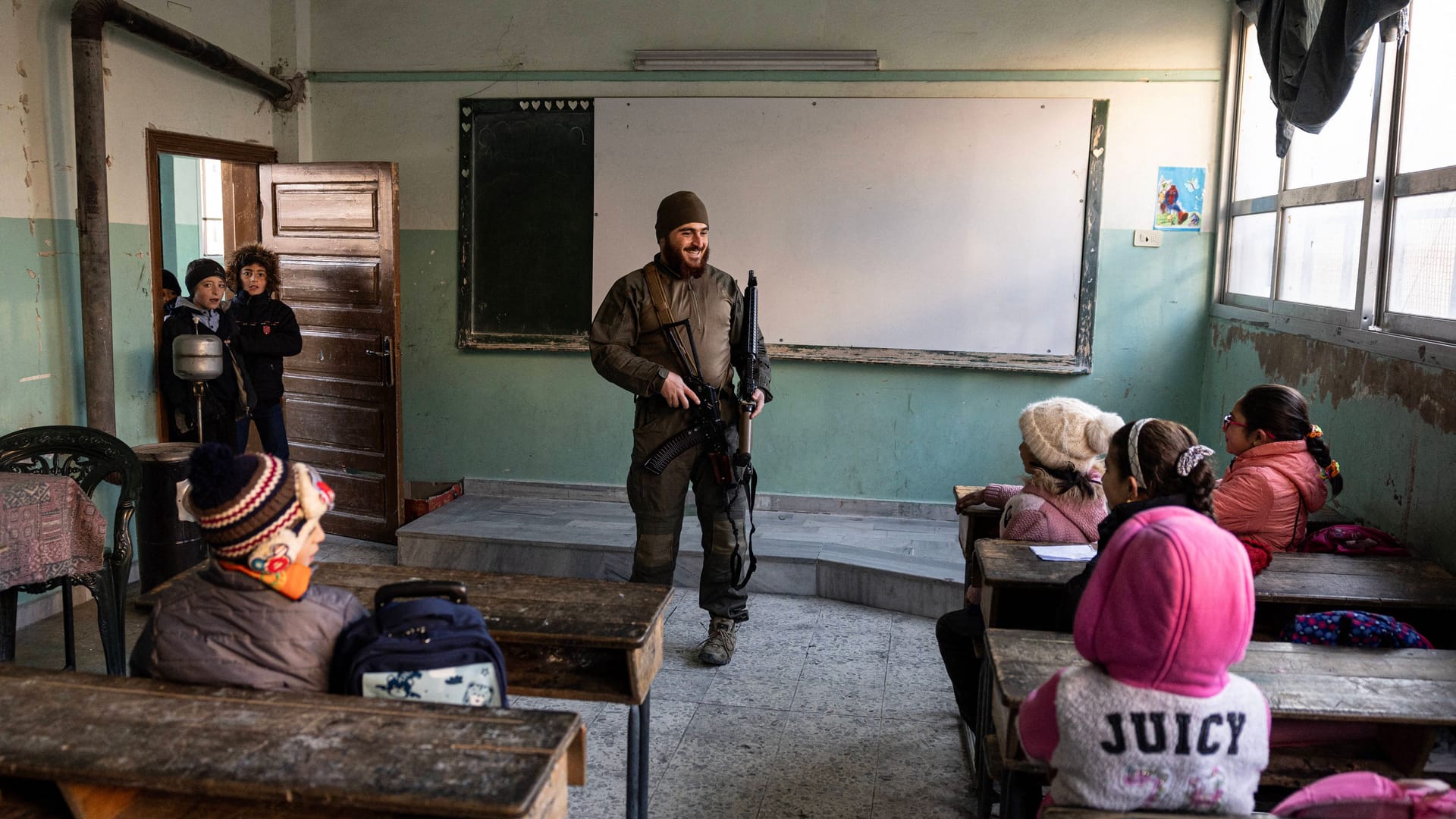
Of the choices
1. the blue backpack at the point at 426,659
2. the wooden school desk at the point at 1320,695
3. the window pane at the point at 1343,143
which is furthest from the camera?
the window pane at the point at 1343,143

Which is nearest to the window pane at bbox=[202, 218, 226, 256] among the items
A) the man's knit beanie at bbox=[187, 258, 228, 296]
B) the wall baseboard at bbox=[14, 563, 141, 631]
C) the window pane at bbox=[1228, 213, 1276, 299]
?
the man's knit beanie at bbox=[187, 258, 228, 296]

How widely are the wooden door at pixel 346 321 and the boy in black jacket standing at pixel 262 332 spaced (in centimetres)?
40

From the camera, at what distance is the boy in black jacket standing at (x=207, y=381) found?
4.69 metres

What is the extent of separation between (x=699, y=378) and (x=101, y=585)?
6.39 feet

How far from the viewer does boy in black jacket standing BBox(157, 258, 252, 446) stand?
4691mm

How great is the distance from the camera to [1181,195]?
5.17 m

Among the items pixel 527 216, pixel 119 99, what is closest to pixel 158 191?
pixel 119 99

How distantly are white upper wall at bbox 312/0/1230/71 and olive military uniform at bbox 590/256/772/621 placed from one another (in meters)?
2.13

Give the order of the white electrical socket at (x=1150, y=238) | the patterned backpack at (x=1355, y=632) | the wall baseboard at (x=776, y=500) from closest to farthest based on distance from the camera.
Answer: the patterned backpack at (x=1355, y=632), the white electrical socket at (x=1150, y=238), the wall baseboard at (x=776, y=500)

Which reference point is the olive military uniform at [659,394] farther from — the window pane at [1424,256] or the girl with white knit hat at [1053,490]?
the window pane at [1424,256]

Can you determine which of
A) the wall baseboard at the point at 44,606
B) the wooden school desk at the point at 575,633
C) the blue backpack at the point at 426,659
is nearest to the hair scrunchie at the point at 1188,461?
the wooden school desk at the point at 575,633

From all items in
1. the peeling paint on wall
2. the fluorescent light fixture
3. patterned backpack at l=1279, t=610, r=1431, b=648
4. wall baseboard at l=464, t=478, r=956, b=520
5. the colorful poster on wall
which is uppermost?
the fluorescent light fixture

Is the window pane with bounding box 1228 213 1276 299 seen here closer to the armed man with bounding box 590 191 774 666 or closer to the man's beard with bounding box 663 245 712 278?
the armed man with bounding box 590 191 774 666

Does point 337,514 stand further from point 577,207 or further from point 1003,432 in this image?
point 1003,432
